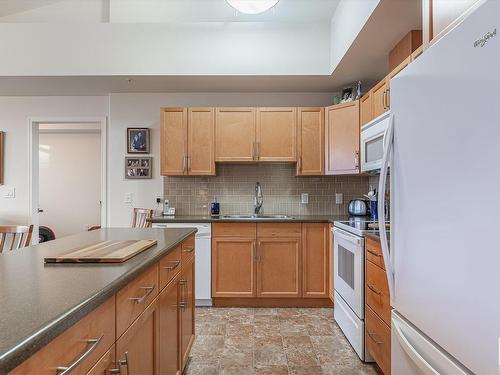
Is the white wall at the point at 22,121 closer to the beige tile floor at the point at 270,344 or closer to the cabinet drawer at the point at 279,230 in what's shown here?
the cabinet drawer at the point at 279,230

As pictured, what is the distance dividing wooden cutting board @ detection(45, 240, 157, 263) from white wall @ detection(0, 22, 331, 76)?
88.4 inches

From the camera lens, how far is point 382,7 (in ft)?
7.19

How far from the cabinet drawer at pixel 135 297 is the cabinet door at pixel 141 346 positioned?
26 millimetres

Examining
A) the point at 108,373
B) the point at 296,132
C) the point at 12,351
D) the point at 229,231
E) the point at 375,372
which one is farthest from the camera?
the point at 296,132

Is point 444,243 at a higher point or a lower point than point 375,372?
higher

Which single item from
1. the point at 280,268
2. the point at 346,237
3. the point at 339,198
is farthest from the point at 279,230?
the point at 339,198

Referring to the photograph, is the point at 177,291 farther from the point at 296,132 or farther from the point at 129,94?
the point at 129,94

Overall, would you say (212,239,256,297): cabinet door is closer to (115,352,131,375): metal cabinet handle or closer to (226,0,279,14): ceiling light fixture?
(226,0,279,14): ceiling light fixture

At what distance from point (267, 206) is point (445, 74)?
3019 millimetres

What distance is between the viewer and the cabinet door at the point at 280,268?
3.31m

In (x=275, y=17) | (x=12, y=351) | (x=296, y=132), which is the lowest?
(x=12, y=351)

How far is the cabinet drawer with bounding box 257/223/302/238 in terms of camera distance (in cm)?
330

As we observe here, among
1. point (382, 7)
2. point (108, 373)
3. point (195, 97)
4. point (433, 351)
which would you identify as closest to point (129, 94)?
point (195, 97)

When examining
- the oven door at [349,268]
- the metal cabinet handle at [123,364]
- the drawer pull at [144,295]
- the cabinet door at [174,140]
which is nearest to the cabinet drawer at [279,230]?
the oven door at [349,268]
